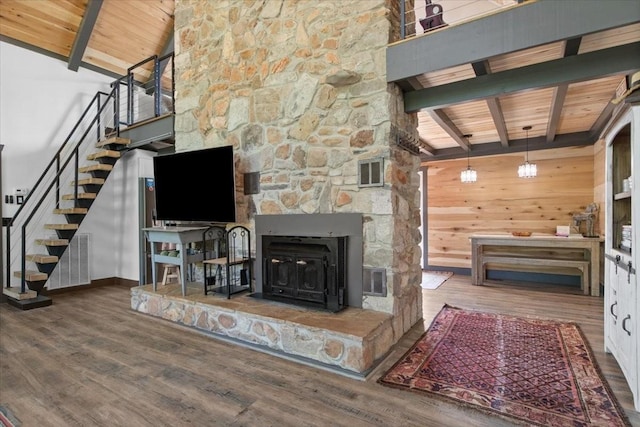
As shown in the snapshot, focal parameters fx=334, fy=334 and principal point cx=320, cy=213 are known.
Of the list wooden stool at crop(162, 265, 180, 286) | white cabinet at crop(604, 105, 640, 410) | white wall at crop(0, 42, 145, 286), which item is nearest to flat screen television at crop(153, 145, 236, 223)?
wooden stool at crop(162, 265, 180, 286)

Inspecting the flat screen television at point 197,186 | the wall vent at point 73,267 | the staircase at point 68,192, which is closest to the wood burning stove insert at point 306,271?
the flat screen television at point 197,186

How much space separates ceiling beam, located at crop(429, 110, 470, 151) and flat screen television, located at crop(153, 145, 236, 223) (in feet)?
7.73

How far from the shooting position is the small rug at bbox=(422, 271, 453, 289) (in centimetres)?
535

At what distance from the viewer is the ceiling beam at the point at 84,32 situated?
5266 millimetres

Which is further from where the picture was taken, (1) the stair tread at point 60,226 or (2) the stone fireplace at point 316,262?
(1) the stair tread at point 60,226

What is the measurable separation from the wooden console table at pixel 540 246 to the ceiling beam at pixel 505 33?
3.49m

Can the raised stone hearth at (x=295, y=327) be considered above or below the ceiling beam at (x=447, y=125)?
below

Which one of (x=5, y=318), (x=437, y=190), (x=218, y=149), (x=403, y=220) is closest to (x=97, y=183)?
(x=5, y=318)

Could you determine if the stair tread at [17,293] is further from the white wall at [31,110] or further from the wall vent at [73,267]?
the white wall at [31,110]

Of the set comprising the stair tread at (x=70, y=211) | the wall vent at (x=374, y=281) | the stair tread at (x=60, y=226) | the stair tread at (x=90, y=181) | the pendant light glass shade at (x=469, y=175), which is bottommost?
the wall vent at (x=374, y=281)

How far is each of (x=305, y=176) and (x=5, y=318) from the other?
401 centimetres

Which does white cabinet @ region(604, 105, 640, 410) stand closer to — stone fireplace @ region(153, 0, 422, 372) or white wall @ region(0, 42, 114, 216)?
stone fireplace @ region(153, 0, 422, 372)

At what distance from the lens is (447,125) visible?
4.36 meters

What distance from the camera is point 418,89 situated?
3.21m
